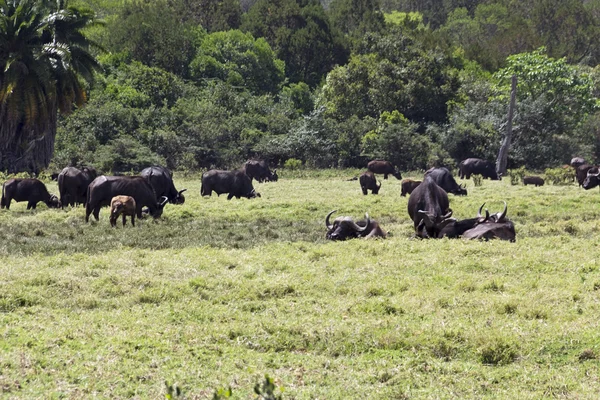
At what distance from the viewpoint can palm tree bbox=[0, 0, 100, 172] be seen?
32.9m

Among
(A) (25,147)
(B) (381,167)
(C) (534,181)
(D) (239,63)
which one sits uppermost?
(D) (239,63)

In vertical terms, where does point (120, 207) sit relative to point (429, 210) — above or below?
above

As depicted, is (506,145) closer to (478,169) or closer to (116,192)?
(478,169)

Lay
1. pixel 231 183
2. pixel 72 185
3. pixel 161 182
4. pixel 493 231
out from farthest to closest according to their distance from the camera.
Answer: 1. pixel 231 183
2. pixel 161 182
3. pixel 72 185
4. pixel 493 231

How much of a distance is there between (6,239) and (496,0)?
85.8 meters

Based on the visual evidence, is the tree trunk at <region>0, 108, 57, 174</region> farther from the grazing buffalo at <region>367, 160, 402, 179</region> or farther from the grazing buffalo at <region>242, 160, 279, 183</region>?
the grazing buffalo at <region>367, 160, 402, 179</region>

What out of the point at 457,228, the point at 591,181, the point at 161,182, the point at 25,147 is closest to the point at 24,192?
the point at 161,182

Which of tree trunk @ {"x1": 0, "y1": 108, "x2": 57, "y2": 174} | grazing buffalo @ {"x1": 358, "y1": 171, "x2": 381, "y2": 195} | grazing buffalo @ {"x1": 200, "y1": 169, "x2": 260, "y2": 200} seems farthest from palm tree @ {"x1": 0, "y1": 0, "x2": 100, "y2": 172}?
grazing buffalo @ {"x1": 358, "y1": 171, "x2": 381, "y2": 195}

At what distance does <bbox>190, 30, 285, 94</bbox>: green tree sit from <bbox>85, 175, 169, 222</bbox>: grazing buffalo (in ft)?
121

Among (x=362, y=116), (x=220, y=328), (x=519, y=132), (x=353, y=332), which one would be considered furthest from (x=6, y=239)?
(x=362, y=116)

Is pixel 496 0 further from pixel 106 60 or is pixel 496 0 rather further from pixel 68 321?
pixel 68 321

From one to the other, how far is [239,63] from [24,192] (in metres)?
37.7

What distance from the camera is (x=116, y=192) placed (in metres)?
17.9

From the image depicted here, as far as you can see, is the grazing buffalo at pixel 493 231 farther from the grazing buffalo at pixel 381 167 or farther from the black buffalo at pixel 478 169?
the grazing buffalo at pixel 381 167
